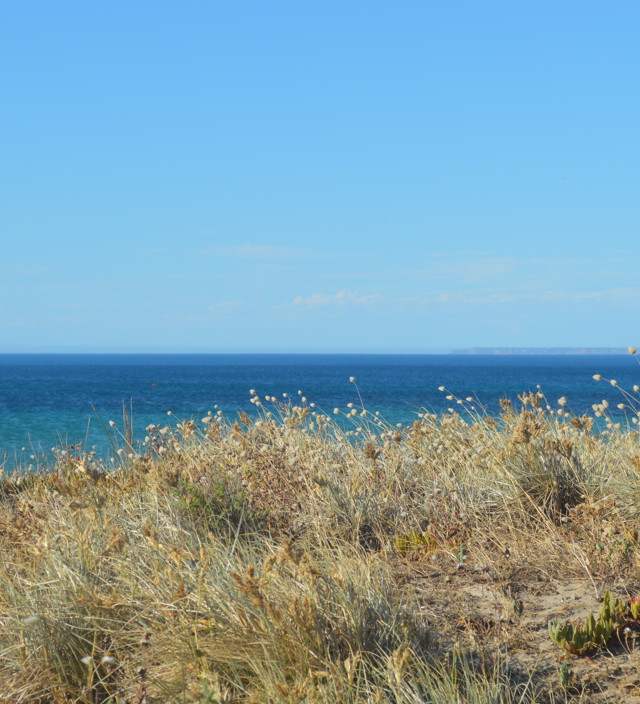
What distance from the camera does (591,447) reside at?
6.65 meters

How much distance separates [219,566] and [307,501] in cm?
190

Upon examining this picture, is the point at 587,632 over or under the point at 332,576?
under

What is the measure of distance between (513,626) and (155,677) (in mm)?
1920

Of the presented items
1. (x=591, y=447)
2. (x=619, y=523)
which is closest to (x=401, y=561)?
(x=619, y=523)

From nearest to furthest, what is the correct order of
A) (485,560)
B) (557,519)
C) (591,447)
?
(485,560)
(557,519)
(591,447)

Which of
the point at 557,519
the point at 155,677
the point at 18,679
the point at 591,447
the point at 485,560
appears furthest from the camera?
the point at 591,447

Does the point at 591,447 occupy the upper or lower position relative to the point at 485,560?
upper

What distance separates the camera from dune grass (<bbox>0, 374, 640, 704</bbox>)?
3.28 metres

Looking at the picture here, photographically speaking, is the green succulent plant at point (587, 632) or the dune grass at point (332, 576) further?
the green succulent plant at point (587, 632)

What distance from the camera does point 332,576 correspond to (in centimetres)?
375

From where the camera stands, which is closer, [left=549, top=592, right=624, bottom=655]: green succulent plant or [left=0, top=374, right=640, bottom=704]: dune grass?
[left=0, top=374, right=640, bottom=704]: dune grass

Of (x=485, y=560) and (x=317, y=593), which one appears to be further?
(x=485, y=560)

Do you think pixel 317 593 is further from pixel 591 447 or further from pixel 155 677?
pixel 591 447

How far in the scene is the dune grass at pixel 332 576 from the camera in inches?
129
